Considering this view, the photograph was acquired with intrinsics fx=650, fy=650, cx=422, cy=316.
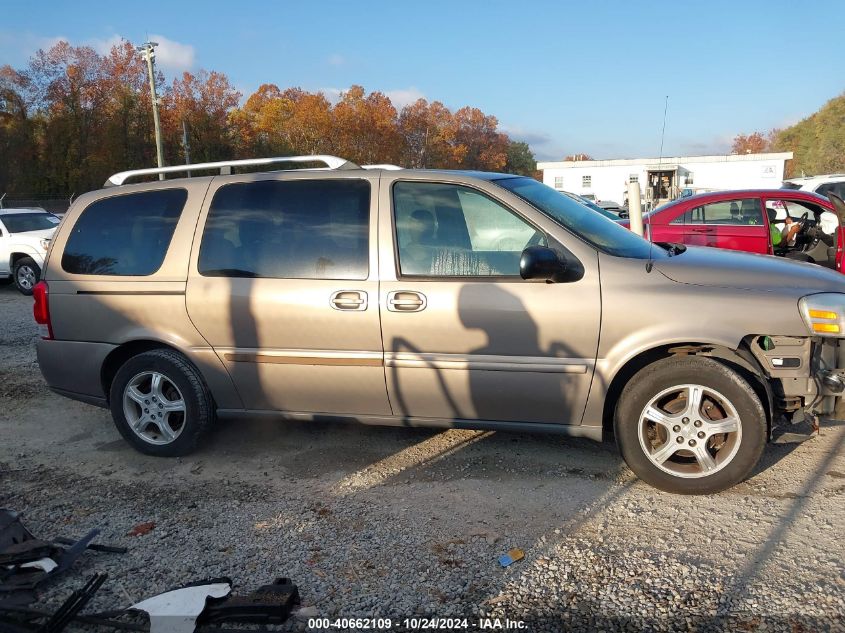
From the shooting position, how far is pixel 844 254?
698 cm

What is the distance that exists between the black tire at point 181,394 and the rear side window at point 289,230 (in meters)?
0.66

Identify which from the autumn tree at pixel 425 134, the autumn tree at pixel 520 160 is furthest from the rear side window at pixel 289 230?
the autumn tree at pixel 520 160

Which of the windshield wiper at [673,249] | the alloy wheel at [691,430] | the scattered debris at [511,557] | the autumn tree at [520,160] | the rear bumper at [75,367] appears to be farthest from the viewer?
the autumn tree at [520,160]

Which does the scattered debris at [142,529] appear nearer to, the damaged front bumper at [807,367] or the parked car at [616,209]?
the damaged front bumper at [807,367]

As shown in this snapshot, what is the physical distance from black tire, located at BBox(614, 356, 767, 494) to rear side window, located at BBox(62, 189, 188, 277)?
310 cm

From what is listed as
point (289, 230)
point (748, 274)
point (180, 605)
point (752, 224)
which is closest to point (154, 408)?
point (289, 230)

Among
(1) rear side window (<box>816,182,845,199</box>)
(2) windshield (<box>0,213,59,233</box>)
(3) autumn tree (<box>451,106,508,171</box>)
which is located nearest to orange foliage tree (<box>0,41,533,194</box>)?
(3) autumn tree (<box>451,106,508,171</box>)

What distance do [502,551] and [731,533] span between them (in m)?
1.15

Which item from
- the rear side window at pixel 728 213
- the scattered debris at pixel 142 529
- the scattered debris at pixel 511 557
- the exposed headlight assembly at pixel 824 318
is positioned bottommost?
the scattered debris at pixel 142 529

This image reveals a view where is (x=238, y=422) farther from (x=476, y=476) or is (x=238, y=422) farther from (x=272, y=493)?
(x=476, y=476)

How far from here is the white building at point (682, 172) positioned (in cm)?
4922

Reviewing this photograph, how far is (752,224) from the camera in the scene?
26.6 feet

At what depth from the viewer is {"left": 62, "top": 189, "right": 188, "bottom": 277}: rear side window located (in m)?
4.35

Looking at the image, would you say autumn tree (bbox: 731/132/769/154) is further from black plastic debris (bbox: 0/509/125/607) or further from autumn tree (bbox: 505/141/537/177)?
black plastic debris (bbox: 0/509/125/607)
